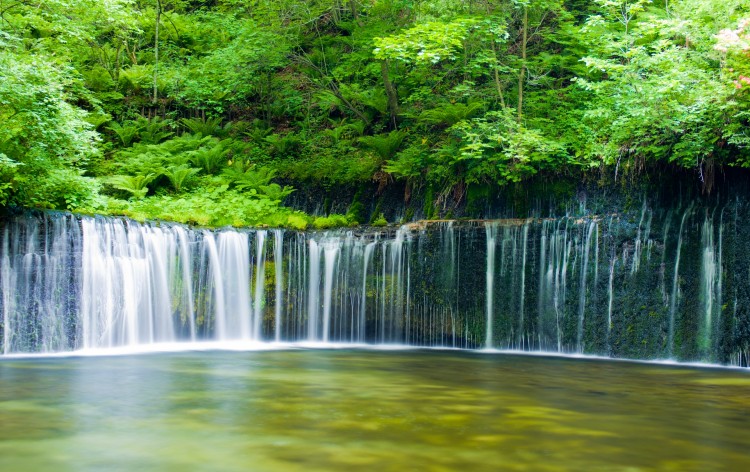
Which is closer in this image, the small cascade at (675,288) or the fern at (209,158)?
the small cascade at (675,288)

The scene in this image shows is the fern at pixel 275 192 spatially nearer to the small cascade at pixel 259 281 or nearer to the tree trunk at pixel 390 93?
the small cascade at pixel 259 281

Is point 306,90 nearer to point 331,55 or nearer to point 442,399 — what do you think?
point 331,55

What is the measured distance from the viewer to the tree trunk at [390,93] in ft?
56.0

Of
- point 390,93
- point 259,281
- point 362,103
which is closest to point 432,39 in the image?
point 390,93

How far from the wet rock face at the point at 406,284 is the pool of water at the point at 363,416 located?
1420mm

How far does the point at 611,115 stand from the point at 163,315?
8993 millimetres

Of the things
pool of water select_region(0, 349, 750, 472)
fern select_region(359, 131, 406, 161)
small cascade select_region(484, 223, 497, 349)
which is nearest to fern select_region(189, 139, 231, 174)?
fern select_region(359, 131, 406, 161)

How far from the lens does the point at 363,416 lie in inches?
263

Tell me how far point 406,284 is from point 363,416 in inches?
293

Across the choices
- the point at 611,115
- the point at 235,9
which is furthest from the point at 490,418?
the point at 235,9

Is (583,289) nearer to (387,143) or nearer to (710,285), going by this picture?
(710,285)

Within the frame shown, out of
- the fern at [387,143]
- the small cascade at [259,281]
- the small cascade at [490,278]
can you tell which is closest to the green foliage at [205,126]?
the fern at [387,143]

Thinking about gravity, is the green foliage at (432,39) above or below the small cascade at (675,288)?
above

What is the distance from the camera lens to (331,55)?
19.9 metres
